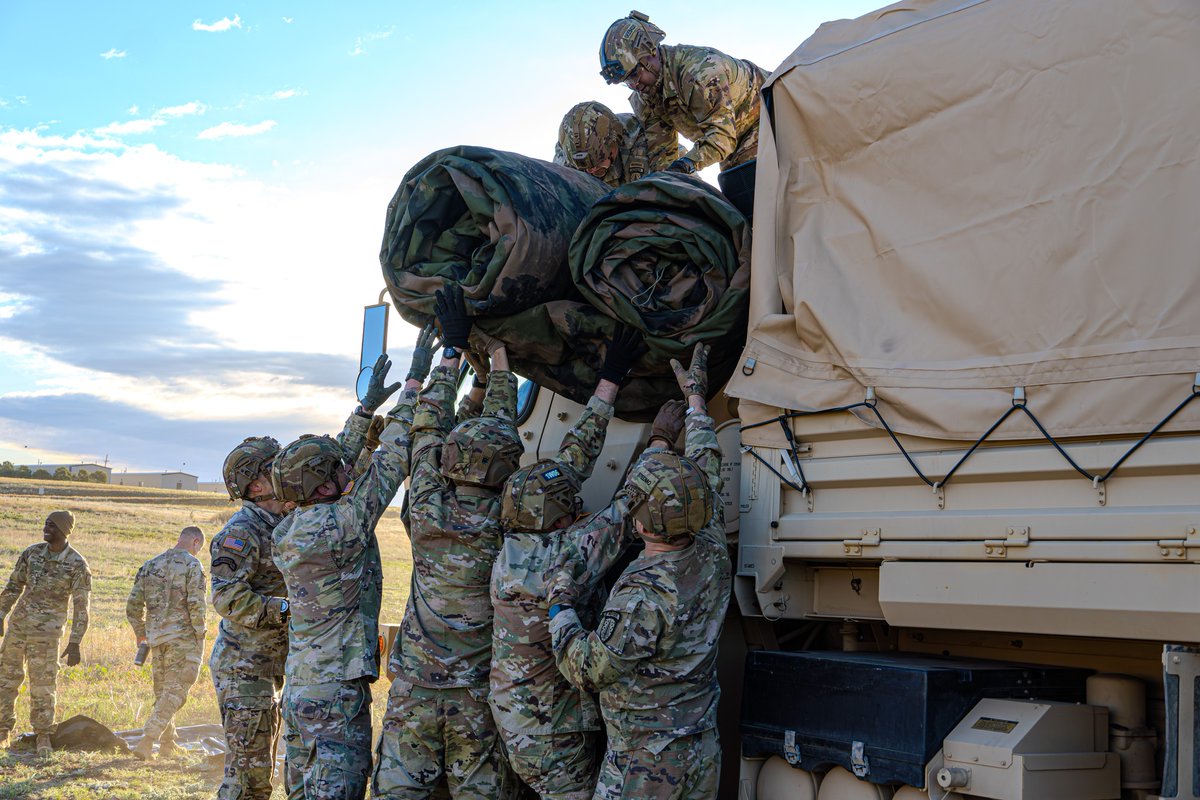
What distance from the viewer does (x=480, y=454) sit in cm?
438

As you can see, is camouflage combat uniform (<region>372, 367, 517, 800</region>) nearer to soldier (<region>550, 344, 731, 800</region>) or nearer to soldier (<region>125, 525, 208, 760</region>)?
soldier (<region>550, 344, 731, 800</region>)

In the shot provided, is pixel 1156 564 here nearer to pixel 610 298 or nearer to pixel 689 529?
pixel 689 529

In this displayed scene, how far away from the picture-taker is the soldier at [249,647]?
17.9ft

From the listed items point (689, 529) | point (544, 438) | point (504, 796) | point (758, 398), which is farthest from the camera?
point (544, 438)

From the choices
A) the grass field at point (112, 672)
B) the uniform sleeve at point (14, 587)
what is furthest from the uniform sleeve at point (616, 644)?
the uniform sleeve at point (14, 587)

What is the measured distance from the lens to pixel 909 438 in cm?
363

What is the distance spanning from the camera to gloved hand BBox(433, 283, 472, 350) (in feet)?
15.1

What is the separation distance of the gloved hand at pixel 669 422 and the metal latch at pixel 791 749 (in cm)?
117

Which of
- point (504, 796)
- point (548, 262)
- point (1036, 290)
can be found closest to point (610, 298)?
point (548, 262)

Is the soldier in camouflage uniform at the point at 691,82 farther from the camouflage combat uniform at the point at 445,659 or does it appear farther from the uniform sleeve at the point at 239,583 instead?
the uniform sleeve at the point at 239,583

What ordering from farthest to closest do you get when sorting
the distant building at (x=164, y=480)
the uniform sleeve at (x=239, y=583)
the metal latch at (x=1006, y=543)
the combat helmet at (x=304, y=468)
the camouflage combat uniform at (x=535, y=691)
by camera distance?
the distant building at (x=164, y=480) < the uniform sleeve at (x=239, y=583) < the combat helmet at (x=304, y=468) < the camouflage combat uniform at (x=535, y=691) < the metal latch at (x=1006, y=543)

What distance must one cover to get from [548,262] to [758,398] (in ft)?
3.45

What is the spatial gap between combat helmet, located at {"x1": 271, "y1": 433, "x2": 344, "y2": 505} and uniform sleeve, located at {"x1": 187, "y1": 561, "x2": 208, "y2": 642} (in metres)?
4.98

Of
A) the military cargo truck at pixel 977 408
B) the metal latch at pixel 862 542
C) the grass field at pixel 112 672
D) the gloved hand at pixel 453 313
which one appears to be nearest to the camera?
the military cargo truck at pixel 977 408
